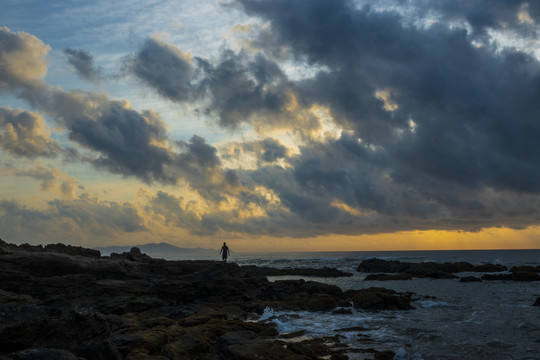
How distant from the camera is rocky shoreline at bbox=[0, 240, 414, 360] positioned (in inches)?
439

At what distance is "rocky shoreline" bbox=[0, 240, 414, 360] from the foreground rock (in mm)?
29556

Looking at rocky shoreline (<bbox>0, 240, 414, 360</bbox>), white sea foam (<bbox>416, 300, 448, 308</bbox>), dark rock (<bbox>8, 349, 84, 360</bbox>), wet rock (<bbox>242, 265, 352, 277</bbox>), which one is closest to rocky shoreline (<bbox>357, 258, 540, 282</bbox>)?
wet rock (<bbox>242, 265, 352, 277</bbox>)

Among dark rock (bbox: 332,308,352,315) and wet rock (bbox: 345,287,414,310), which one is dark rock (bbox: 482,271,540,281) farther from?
dark rock (bbox: 332,308,352,315)

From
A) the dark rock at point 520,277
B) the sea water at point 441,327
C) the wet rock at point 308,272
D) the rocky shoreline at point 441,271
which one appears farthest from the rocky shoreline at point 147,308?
the dark rock at point 520,277

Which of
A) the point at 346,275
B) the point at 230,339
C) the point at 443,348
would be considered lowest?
the point at 346,275

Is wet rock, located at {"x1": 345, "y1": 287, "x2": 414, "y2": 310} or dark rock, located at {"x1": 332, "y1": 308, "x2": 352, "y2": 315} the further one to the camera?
wet rock, located at {"x1": 345, "y1": 287, "x2": 414, "y2": 310}

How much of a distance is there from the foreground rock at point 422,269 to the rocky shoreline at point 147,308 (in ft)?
97.0

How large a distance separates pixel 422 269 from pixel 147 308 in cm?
5120

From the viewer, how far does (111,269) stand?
93.7ft

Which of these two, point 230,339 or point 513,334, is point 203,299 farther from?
point 513,334

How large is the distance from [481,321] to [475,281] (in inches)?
1216

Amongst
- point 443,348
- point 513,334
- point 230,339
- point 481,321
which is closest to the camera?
point 230,339

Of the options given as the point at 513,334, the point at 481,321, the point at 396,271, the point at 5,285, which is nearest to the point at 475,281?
the point at 396,271

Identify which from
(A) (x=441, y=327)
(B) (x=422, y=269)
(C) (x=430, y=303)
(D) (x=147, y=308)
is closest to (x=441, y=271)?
(B) (x=422, y=269)
